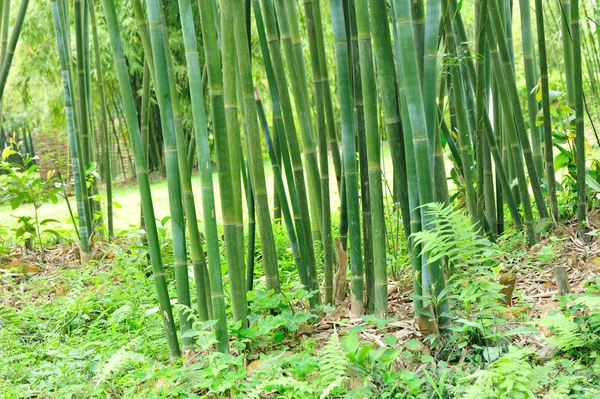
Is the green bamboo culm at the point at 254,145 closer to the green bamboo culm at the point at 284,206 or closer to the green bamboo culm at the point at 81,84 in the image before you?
the green bamboo culm at the point at 284,206

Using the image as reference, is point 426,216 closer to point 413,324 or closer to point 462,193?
point 413,324

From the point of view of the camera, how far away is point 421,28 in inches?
55.4

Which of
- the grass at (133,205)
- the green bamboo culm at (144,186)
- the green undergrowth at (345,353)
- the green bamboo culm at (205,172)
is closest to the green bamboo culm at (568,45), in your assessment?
the green undergrowth at (345,353)

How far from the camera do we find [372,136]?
1.41 metres

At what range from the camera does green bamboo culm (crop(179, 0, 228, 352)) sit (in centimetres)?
137

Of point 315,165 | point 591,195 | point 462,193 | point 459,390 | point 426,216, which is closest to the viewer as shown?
point 459,390

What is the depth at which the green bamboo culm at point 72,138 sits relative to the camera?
8.41 feet

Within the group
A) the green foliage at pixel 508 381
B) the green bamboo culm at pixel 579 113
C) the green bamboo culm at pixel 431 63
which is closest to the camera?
the green foliage at pixel 508 381

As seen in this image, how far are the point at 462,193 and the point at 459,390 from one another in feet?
5.22

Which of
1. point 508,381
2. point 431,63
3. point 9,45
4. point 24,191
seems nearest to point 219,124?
point 431,63

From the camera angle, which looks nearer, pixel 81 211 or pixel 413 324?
pixel 413 324

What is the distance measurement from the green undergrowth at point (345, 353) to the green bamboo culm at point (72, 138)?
0.77m

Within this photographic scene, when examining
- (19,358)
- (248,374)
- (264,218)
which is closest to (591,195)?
(264,218)


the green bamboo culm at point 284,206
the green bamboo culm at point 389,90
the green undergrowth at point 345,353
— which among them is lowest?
the green undergrowth at point 345,353
